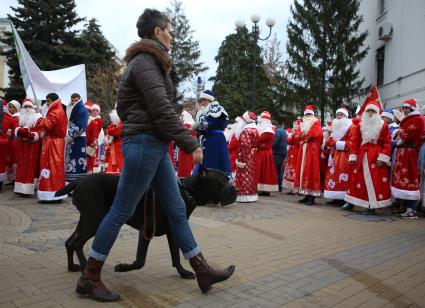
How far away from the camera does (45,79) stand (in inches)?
383

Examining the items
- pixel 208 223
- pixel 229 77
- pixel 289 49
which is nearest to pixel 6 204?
pixel 208 223

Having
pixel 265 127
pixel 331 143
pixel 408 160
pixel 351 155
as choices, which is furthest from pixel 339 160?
pixel 265 127

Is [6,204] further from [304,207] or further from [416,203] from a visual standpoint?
[416,203]

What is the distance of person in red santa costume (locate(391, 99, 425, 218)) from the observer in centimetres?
841

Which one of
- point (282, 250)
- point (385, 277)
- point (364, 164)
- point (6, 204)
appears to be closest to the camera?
point (385, 277)

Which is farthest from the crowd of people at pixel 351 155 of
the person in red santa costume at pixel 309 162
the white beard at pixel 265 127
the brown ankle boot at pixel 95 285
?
the brown ankle boot at pixel 95 285

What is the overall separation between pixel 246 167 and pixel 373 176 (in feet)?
9.13

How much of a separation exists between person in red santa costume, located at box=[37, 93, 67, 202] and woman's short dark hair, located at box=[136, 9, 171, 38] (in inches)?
200

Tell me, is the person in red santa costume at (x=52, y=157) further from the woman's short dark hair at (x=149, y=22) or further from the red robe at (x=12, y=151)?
the woman's short dark hair at (x=149, y=22)

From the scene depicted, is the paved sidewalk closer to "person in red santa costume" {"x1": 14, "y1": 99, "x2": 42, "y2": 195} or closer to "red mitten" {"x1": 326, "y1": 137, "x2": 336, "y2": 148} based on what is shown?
"person in red santa costume" {"x1": 14, "y1": 99, "x2": 42, "y2": 195}

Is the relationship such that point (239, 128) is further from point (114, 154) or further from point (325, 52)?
point (325, 52)

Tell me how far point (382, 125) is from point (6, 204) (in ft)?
24.7

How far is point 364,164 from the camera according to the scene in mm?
8531

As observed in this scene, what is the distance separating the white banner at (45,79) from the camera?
371 inches
